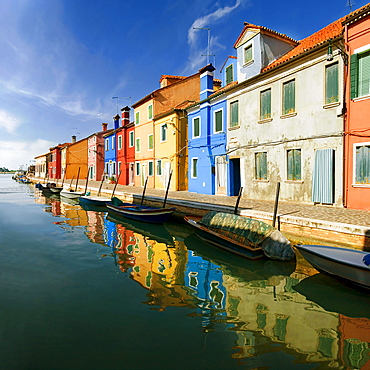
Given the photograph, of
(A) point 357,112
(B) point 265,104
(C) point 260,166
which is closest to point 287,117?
(B) point 265,104

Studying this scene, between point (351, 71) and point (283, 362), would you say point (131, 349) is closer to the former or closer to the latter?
point (283, 362)

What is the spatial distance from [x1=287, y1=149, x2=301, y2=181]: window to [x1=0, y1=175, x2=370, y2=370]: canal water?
567 centimetres

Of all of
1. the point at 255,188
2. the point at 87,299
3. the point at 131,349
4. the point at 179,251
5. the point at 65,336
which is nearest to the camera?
the point at 131,349

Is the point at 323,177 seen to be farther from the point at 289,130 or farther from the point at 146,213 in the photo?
the point at 146,213

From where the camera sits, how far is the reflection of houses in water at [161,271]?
20.1ft

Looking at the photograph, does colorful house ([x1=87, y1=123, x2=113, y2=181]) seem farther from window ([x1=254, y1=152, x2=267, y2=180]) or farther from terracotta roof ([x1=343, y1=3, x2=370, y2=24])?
terracotta roof ([x1=343, y1=3, x2=370, y2=24])

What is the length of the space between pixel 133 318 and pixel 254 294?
2885 millimetres

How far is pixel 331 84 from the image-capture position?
1181 centimetres

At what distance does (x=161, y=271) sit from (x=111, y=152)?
1267 inches

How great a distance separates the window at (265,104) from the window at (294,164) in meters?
2.58

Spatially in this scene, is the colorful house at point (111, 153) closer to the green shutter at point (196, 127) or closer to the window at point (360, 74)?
the green shutter at point (196, 127)

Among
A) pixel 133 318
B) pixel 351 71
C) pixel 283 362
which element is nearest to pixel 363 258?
pixel 283 362

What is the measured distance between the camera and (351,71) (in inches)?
432

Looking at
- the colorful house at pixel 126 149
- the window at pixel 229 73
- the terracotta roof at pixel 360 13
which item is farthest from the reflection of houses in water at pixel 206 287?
the colorful house at pixel 126 149
